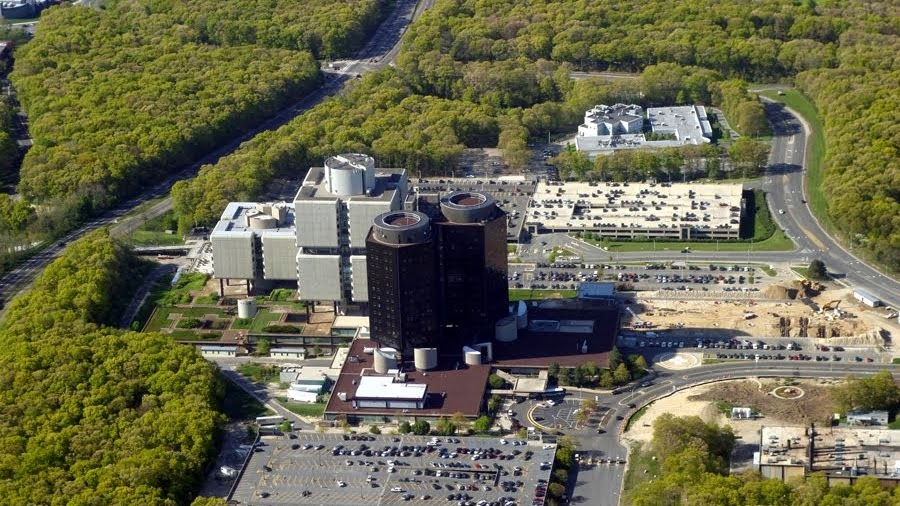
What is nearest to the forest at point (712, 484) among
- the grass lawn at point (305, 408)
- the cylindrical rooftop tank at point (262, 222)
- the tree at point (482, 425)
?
the tree at point (482, 425)

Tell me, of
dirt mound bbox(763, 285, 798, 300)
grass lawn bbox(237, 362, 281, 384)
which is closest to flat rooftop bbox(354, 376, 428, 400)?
grass lawn bbox(237, 362, 281, 384)

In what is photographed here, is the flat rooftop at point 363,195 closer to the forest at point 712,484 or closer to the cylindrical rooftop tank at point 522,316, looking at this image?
the cylindrical rooftop tank at point 522,316

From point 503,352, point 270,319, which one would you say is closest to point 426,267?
point 503,352

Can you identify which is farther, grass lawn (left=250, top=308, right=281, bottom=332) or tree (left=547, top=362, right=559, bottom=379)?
grass lawn (left=250, top=308, right=281, bottom=332)

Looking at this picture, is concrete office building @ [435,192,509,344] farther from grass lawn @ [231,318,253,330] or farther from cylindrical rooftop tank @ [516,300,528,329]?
grass lawn @ [231,318,253,330]

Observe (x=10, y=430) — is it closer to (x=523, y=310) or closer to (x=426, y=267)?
(x=426, y=267)

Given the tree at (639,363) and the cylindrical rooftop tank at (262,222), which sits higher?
the cylindrical rooftop tank at (262,222)

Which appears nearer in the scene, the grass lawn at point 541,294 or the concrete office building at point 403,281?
the concrete office building at point 403,281
